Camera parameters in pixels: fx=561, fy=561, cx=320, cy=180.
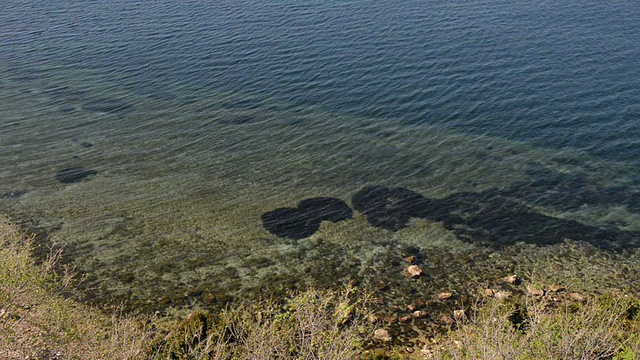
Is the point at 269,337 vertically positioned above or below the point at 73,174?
above

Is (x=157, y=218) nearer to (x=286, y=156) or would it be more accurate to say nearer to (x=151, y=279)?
(x=151, y=279)

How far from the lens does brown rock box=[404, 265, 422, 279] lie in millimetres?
34281

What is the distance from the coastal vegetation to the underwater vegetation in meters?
5.39

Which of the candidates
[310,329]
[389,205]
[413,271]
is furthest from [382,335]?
[389,205]

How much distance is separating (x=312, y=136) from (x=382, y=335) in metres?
26.9

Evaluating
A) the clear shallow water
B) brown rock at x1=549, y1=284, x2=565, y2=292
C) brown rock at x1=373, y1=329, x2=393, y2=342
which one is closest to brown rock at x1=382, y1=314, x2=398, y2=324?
brown rock at x1=373, y1=329, x2=393, y2=342

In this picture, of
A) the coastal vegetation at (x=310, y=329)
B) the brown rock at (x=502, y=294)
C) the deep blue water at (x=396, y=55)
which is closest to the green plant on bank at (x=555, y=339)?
the coastal vegetation at (x=310, y=329)

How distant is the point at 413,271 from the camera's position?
34.5 metres

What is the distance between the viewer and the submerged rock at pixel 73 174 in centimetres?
4688

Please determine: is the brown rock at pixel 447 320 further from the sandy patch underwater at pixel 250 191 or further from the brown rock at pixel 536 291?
the brown rock at pixel 536 291

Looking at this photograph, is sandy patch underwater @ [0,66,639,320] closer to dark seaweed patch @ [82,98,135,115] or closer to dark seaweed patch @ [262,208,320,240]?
A: dark seaweed patch @ [82,98,135,115]

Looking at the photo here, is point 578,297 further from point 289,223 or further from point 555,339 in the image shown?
point 289,223

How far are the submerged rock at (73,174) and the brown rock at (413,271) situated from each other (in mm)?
28701

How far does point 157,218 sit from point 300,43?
135 ft
